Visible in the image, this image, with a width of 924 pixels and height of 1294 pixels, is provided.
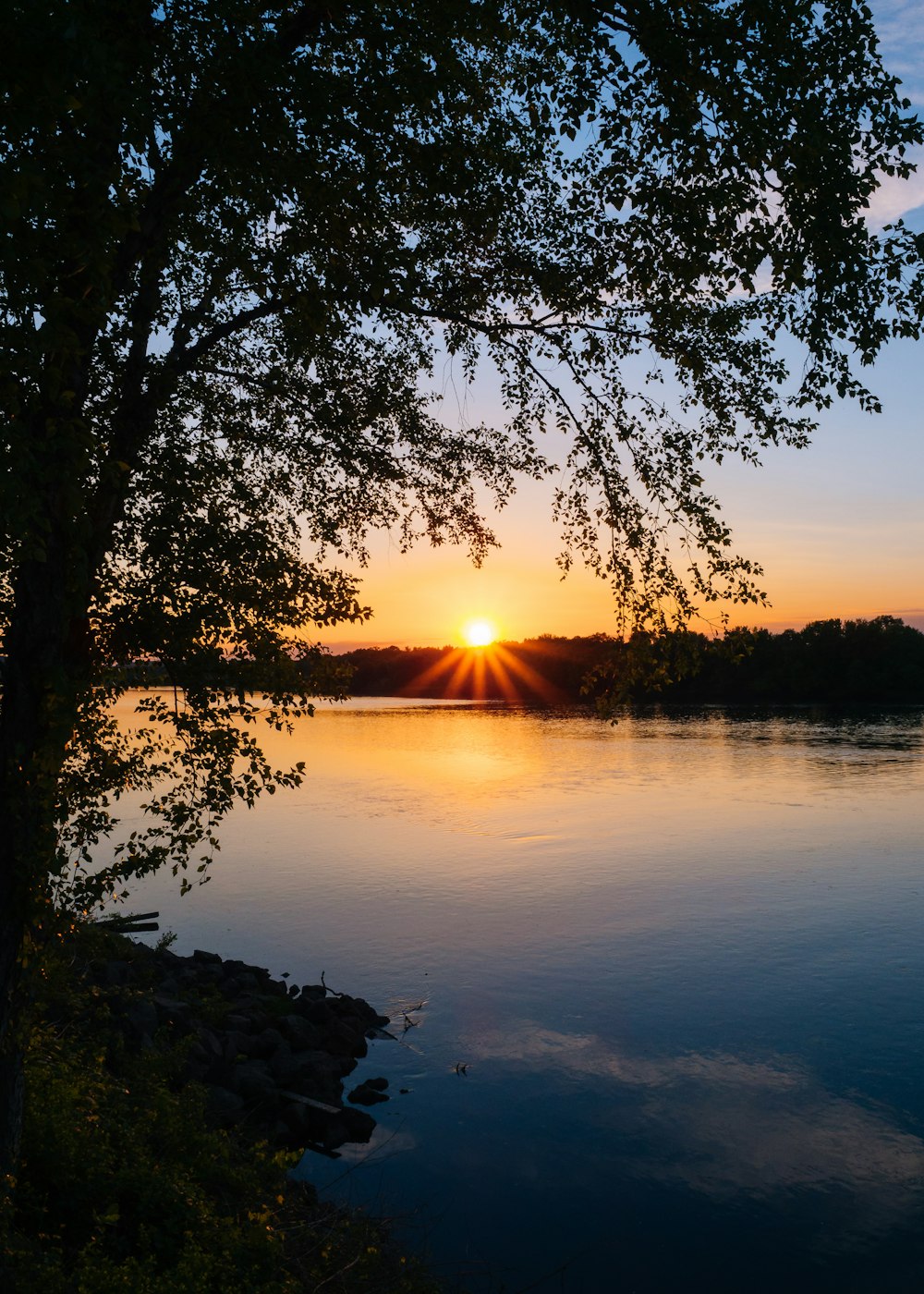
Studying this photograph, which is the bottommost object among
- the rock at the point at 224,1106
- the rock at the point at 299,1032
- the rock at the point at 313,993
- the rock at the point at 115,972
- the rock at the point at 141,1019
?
the rock at the point at 313,993

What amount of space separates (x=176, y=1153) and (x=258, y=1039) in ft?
17.7

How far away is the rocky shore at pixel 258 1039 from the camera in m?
13.3

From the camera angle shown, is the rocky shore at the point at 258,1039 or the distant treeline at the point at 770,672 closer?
the rocky shore at the point at 258,1039

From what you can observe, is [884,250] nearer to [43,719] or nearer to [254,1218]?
[43,719]

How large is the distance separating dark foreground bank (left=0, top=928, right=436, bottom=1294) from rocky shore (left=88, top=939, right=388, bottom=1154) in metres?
0.03

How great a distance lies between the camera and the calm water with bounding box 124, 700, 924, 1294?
37.3ft

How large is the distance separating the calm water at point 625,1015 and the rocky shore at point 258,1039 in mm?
666

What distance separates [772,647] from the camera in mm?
123375

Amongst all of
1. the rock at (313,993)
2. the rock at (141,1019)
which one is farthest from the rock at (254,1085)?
the rock at (313,993)

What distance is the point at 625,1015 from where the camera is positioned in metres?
18.3

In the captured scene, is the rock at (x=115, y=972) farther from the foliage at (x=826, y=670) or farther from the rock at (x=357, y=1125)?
the foliage at (x=826, y=670)

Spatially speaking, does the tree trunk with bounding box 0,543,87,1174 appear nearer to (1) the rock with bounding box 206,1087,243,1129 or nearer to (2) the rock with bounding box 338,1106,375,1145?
(1) the rock with bounding box 206,1087,243,1129

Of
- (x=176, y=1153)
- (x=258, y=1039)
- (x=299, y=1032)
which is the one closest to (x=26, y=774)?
(x=176, y=1153)

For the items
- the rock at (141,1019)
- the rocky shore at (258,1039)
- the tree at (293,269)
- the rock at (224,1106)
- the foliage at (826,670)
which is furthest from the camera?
the foliage at (826,670)
